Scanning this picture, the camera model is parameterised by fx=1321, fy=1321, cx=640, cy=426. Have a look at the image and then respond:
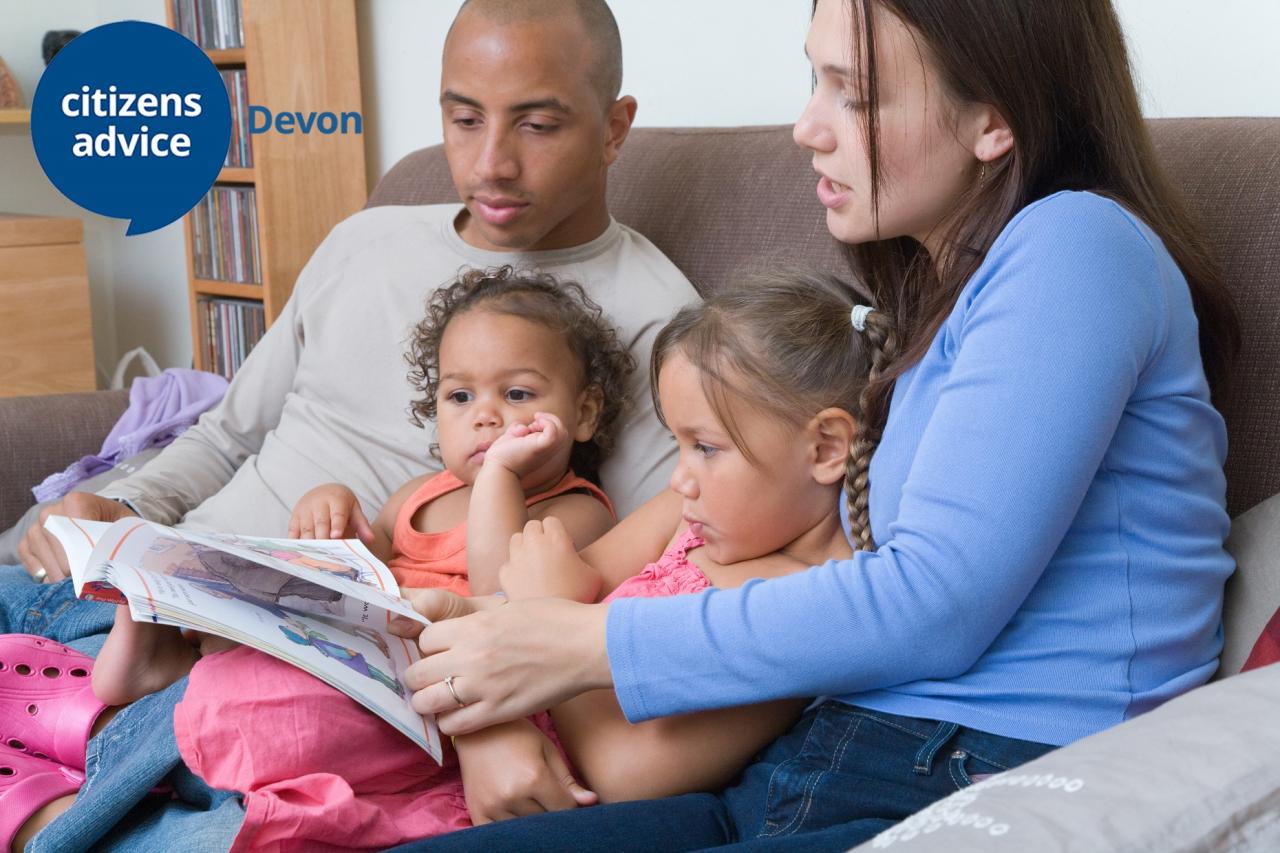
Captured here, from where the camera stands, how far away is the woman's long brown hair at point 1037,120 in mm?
990

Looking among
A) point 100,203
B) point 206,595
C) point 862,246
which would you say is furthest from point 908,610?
point 100,203

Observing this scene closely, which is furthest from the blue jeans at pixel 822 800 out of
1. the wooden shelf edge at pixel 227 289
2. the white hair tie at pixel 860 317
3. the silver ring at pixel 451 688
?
the wooden shelf edge at pixel 227 289

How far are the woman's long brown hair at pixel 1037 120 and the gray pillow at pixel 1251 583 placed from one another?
0.16 m

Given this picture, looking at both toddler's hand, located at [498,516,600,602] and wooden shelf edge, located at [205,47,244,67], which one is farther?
→ wooden shelf edge, located at [205,47,244,67]

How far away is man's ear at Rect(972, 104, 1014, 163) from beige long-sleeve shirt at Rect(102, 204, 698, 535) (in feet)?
2.18

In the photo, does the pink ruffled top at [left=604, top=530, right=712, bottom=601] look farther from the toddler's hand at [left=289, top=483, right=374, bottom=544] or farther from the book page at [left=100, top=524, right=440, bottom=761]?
the toddler's hand at [left=289, top=483, right=374, bottom=544]

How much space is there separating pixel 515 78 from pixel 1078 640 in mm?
1023

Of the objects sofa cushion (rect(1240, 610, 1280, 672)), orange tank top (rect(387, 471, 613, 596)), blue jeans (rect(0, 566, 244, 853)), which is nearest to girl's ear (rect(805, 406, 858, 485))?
sofa cushion (rect(1240, 610, 1280, 672))

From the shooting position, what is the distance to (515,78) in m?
1.65

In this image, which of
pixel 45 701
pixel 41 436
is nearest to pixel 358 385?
pixel 41 436

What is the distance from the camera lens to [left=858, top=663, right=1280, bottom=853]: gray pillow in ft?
1.91

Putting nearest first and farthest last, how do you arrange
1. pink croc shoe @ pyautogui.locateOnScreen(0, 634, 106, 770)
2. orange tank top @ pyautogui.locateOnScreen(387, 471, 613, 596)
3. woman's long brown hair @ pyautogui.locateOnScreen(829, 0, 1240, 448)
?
woman's long brown hair @ pyautogui.locateOnScreen(829, 0, 1240, 448), pink croc shoe @ pyautogui.locateOnScreen(0, 634, 106, 770), orange tank top @ pyautogui.locateOnScreen(387, 471, 613, 596)

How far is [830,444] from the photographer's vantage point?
3.79 ft

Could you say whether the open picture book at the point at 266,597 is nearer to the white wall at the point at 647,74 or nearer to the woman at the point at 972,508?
the woman at the point at 972,508
